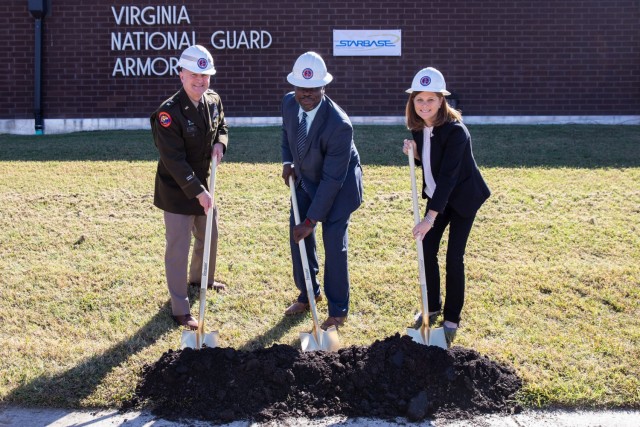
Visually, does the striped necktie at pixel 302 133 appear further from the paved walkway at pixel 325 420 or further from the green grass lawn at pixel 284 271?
the paved walkway at pixel 325 420

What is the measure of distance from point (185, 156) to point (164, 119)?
312 millimetres

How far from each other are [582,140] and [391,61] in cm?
405

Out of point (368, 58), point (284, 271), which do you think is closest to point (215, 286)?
point (284, 271)

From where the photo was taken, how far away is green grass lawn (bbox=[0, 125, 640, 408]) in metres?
5.12

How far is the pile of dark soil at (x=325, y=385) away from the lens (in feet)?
14.8

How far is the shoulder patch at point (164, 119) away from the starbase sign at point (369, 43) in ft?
31.6

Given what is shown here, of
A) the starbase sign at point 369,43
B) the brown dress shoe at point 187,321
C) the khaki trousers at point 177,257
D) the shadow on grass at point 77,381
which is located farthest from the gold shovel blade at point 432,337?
the starbase sign at point 369,43

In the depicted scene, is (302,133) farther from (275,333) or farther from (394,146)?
(394,146)

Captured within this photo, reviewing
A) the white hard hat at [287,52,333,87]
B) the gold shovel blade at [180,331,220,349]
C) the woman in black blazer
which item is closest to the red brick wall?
the woman in black blazer

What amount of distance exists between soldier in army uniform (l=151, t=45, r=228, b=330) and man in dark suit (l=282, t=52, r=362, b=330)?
58 centimetres

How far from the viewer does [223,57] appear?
48.2 feet

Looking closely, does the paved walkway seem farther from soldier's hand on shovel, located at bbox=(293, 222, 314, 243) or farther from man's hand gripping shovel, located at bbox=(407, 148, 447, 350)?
soldier's hand on shovel, located at bbox=(293, 222, 314, 243)

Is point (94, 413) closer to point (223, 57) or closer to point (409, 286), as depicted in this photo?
point (409, 286)

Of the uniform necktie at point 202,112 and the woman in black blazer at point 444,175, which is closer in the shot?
the woman in black blazer at point 444,175
